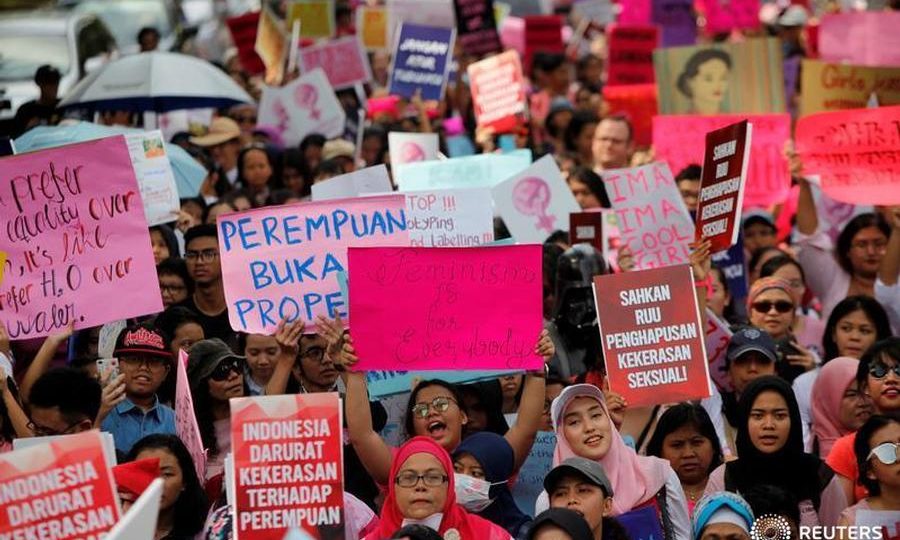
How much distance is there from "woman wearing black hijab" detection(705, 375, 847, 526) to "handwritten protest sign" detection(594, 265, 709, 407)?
0.40m

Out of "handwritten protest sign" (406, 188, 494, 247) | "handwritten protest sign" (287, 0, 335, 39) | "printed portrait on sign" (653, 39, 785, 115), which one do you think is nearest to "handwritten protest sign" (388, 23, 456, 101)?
"printed portrait on sign" (653, 39, 785, 115)

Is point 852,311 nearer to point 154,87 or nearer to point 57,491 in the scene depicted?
point 57,491

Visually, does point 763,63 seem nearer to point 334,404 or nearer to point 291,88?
point 291,88

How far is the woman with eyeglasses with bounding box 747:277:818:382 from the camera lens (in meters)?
9.54

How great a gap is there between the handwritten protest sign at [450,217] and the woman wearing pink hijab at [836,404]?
1707mm

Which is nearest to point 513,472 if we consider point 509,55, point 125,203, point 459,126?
point 125,203

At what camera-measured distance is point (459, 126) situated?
51.9 ft

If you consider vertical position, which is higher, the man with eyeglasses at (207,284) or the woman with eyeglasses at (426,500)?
the man with eyeglasses at (207,284)

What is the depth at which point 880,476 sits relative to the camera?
7.52 meters

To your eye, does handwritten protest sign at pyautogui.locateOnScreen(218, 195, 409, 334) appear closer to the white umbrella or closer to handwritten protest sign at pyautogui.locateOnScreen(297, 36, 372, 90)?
the white umbrella

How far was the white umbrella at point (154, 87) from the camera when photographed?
12680mm

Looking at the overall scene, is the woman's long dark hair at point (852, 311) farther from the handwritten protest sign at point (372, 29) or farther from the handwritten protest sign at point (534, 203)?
the handwritten protest sign at point (372, 29)

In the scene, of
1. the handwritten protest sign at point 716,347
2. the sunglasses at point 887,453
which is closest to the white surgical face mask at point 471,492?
the sunglasses at point 887,453

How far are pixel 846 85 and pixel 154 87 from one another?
14.1ft
